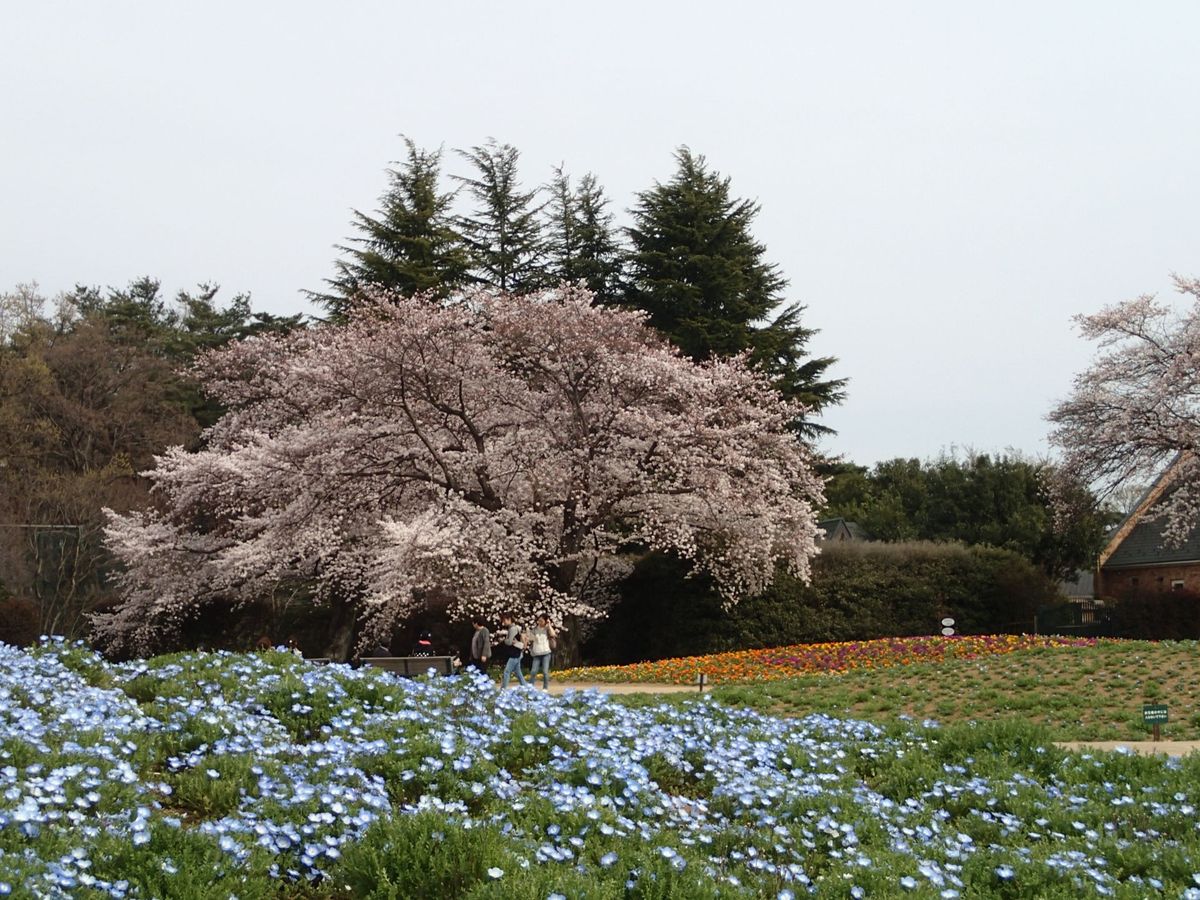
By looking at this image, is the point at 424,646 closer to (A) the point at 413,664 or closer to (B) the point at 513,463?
(B) the point at 513,463

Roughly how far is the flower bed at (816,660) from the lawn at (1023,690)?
120mm

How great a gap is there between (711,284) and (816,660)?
56.1ft

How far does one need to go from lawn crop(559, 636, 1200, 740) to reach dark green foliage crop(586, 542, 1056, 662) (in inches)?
251

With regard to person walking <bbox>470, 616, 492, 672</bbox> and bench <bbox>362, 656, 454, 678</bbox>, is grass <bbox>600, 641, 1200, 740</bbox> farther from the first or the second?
person walking <bbox>470, 616, 492, 672</bbox>

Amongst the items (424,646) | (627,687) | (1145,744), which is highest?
(424,646)

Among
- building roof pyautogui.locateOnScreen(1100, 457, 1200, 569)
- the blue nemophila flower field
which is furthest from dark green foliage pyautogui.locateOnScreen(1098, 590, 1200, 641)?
the blue nemophila flower field

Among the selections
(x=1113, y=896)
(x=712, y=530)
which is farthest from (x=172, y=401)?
(x=1113, y=896)

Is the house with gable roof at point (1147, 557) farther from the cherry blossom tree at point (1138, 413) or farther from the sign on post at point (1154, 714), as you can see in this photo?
the sign on post at point (1154, 714)

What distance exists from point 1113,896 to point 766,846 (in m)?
1.59

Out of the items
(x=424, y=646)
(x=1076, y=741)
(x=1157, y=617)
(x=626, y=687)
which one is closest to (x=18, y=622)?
(x=424, y=646)

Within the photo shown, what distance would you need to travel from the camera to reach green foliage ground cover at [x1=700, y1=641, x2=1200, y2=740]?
42.0 ft

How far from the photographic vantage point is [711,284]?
115 feet

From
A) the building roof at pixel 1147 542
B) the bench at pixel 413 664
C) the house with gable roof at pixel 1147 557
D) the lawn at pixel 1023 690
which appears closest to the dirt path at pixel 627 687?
the lawn at pixel 1023 690

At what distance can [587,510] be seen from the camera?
2417 centimetres
